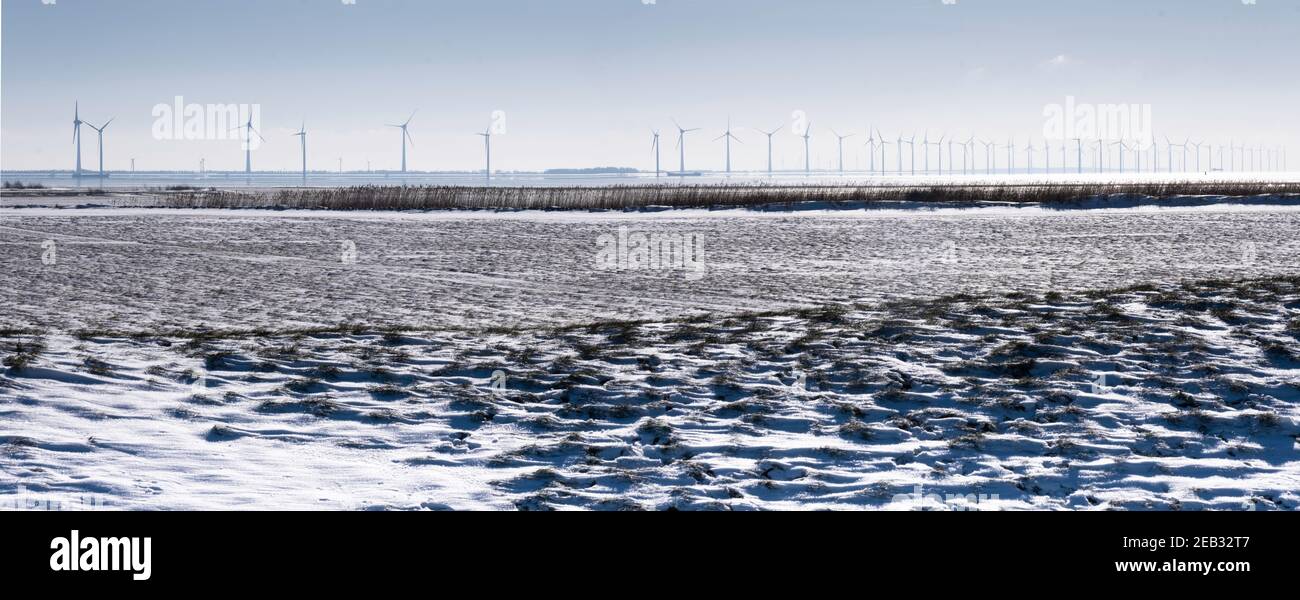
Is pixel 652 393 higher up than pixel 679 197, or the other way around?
pixel 679 197

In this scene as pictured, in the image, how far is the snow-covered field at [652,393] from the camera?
847cm

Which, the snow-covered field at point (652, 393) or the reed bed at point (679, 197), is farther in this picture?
the reed bed at point (679, 197)

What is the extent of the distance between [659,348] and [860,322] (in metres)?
3.11

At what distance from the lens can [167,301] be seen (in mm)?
19578

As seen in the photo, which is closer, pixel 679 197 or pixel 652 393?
pixel 652 393

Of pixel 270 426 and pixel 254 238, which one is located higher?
pixel 254 238

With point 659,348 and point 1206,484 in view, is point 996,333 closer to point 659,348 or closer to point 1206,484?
point 659,348

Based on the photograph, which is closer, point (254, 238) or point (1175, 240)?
point (1175, 240)

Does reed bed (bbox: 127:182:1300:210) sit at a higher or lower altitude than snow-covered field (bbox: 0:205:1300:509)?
higher

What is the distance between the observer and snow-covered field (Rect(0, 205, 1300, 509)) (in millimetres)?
8469

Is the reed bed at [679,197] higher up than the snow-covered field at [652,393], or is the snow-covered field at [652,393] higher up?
the reed bed at [679,197]

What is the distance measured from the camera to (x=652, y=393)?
37.4 feet

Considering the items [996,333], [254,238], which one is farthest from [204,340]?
[254,238]
